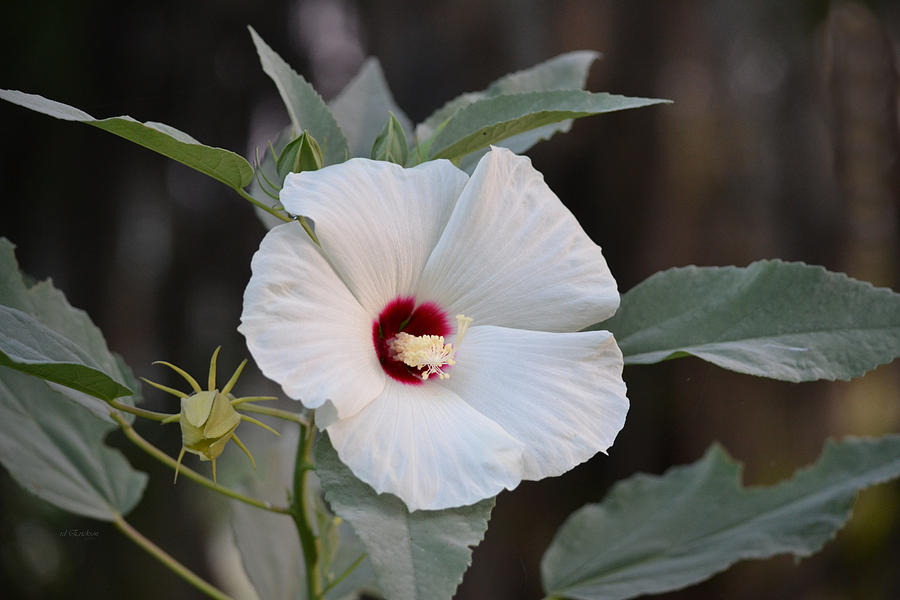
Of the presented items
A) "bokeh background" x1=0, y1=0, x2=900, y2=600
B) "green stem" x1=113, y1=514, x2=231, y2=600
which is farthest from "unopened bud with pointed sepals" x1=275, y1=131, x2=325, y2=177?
"bokeh background" x1=0, y1=0, x2=900, y2=600

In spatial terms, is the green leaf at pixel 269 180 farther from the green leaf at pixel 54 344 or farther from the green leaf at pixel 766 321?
the green leaf at pixel 766 321

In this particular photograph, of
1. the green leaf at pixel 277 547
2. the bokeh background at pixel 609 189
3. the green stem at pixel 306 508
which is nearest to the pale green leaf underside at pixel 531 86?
the green stem at pixel 306 508

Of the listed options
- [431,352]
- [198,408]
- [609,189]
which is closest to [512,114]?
[431,352]

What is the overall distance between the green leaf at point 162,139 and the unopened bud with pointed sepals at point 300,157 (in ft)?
0.10

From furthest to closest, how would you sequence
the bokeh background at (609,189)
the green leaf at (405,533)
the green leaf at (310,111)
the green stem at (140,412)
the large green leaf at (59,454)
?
1. the bokeh background at (609,189)
2. the large green leaf at (59,454)
3. the green leaf at (310,111)
4. the green stem at (140,412)
5. the green leaf at (405,533)

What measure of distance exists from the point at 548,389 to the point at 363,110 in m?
0.46

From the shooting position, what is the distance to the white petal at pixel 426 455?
532 millimetres

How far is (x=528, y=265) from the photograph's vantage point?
0.64 m

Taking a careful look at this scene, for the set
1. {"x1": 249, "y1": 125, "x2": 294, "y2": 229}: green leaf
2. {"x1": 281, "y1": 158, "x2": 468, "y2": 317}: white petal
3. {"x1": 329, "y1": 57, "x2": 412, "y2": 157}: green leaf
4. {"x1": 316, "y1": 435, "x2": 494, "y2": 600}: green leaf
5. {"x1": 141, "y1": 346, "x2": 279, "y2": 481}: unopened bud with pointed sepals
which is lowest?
{"x1": 316, "y1": 435, "x2": 494, "y2": 600}: green leaf

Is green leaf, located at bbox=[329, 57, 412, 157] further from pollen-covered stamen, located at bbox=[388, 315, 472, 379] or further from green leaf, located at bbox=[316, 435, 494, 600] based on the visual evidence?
green leaf, located at bbox=[316, 435, 494, 600]

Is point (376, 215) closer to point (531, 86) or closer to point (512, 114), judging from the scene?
point (512, 114)

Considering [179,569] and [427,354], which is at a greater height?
[427,354]

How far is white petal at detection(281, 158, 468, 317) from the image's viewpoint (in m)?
0.56

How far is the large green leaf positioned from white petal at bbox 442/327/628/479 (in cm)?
44
